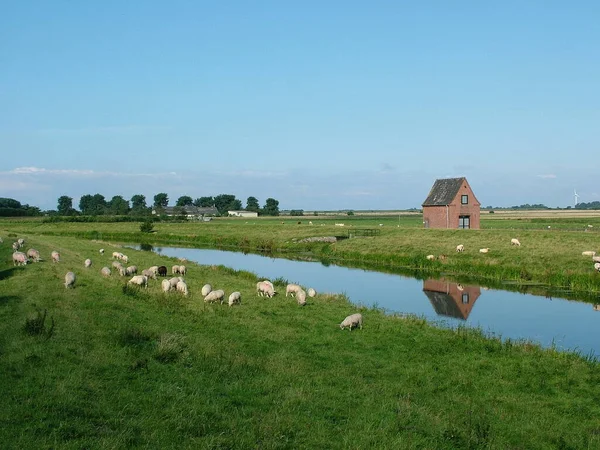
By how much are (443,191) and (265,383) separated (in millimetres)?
59218

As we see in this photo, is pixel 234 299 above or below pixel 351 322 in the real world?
above

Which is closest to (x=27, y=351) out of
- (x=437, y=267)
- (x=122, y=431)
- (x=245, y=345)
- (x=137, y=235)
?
(x=122, y=431)

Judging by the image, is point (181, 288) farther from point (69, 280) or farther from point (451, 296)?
point (451, 296)

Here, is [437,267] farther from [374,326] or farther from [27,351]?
[27,351]

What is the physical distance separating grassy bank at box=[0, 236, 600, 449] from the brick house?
4833 centimetres

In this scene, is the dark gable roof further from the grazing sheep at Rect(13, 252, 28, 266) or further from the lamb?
the grazing sheep at Rect(13, 252, 28, 266)

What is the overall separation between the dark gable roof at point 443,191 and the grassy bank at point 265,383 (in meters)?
48.7

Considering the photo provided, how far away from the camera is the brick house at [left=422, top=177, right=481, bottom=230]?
65.2 meters

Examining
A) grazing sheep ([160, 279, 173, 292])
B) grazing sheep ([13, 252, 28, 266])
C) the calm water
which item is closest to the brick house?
the calm water

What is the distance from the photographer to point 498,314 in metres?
25.1

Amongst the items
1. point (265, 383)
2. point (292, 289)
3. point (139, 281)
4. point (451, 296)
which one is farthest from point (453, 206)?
point (265, 383)

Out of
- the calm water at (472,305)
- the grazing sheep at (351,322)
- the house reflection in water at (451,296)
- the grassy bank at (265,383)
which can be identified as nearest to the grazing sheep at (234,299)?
the grassy bank at (265,383)

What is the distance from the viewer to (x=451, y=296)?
30.4 meters

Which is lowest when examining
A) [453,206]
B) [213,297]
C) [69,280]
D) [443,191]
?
[213,297]
